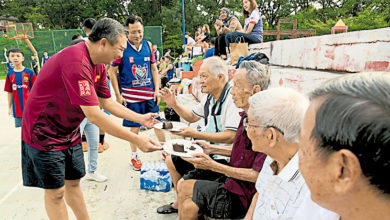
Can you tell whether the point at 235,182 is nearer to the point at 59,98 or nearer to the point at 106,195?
the point at 59,98

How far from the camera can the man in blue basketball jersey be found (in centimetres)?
337

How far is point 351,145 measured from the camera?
0.52 metres

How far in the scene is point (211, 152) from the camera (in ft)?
6.99

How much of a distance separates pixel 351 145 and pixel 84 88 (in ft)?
5.28

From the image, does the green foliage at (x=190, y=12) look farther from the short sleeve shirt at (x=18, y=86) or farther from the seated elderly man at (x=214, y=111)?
the seated elderly man at (x=214, y=111)

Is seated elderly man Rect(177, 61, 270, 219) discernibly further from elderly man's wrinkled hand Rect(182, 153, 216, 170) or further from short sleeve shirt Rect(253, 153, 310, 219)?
short sleeve shirt Rect(253, 153, 310, 219)

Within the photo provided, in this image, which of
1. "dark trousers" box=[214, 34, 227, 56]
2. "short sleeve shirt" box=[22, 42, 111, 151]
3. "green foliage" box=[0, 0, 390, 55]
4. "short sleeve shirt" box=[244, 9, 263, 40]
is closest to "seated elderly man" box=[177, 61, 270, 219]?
"short sleeve shirt" box=[22, 42, 111, 151]

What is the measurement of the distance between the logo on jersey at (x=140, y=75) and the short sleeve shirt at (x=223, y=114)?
1.43 meters

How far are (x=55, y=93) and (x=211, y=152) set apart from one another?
4.42ft

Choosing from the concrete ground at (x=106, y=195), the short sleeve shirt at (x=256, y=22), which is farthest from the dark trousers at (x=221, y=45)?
the concrete ground at (x=106, y=195)

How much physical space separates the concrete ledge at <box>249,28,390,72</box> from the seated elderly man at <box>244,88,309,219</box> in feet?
3.42

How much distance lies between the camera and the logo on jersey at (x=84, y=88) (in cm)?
163

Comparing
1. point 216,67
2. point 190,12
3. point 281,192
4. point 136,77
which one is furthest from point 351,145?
point 190,12

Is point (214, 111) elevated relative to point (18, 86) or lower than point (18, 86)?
lower
